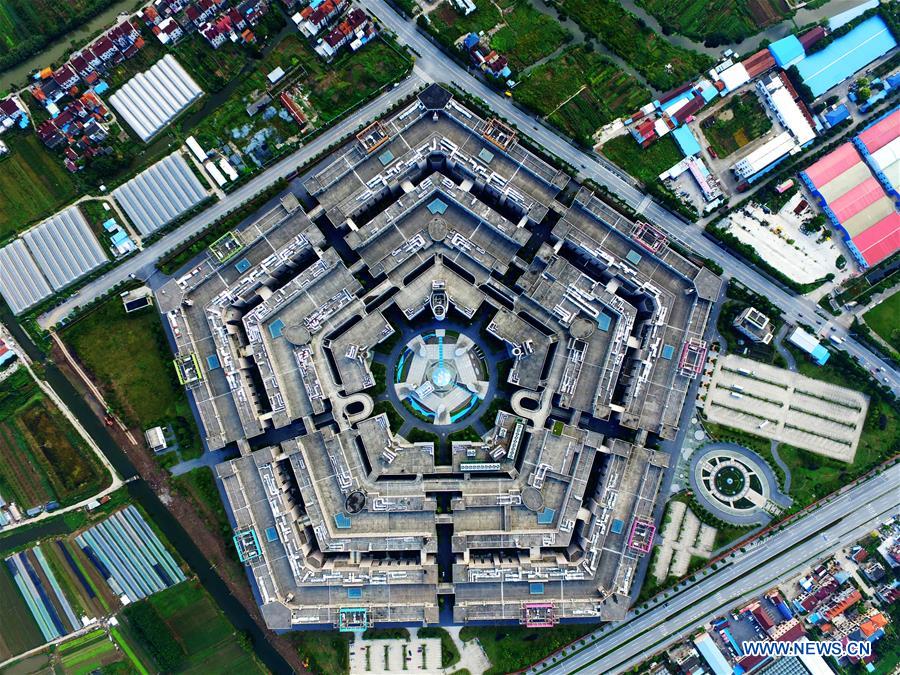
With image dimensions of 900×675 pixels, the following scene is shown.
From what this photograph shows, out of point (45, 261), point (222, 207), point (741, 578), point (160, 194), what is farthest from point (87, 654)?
point (741, 578)

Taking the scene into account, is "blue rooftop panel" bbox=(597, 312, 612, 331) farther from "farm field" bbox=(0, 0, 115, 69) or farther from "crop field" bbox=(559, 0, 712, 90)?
"farm field" bbox=(0, 0, 115, 69)

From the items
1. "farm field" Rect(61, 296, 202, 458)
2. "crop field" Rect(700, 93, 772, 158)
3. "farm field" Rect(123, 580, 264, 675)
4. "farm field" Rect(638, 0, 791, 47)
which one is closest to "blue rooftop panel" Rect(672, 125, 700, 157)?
"crop field" Rect(700, 93, 772, 158)

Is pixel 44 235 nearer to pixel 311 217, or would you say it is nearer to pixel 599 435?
pixel 311 217

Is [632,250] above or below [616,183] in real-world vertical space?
below

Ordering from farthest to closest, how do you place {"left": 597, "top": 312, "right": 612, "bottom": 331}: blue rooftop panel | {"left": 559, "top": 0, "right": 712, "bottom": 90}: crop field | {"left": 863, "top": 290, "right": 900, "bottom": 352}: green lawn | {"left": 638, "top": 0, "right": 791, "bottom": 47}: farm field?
{"left": 638, "top": 0, "right": 791, "bottom": 47}: farm field → {"left": 559, "top": 0, "right": 712, "bottom": 90}: crop field → {"left": 863, "top": 290, "right": 900, "bottom": 352}: green lawn → {"left": 597, "top": 312, "right": 612, "bottom": 331}: blue rooftop panel

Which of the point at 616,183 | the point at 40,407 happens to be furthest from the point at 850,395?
the point at 40,407

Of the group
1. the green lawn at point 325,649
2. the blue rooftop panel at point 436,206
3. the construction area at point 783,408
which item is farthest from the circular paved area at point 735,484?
the green lawn at point 325,649

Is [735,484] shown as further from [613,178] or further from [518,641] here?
[613,178]
